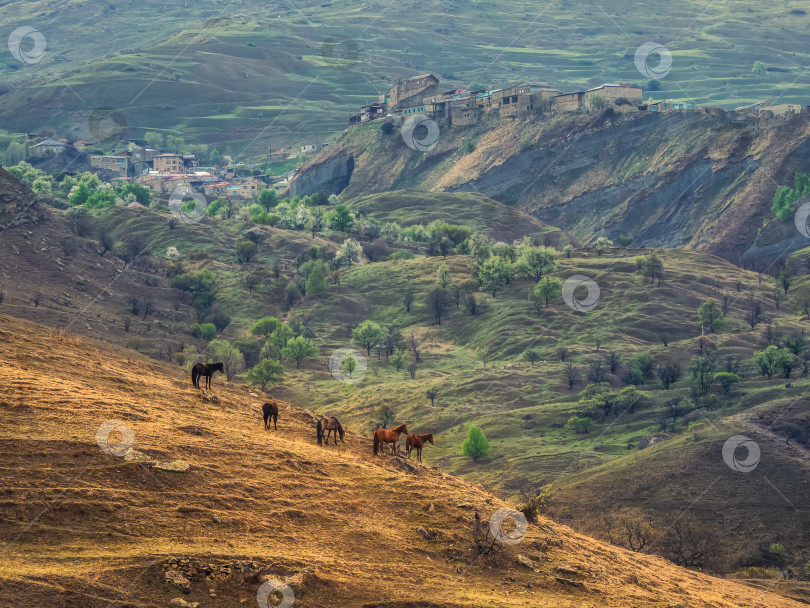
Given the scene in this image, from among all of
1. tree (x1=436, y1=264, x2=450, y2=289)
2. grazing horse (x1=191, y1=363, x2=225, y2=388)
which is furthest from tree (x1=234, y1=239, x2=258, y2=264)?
grazing horse (x1=191, y1=363, x2=225, y2=388)

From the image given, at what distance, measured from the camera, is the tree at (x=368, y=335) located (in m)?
110

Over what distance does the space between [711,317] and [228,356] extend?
48.8m

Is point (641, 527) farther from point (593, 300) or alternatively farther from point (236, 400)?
point (593, 300)

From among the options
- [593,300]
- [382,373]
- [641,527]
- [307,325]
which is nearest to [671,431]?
[641,527]

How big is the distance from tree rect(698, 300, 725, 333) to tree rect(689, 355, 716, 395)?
10.8m

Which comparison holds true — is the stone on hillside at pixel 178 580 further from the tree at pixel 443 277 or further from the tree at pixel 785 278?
the tree at pixel 785 278

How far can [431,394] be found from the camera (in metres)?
90.8

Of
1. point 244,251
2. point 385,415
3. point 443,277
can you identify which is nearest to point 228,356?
point 385,415

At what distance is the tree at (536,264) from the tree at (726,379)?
122 ft

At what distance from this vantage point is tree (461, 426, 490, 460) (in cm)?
7606

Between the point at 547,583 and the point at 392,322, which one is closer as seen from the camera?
the point at 547,583

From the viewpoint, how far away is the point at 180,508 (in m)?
24.0

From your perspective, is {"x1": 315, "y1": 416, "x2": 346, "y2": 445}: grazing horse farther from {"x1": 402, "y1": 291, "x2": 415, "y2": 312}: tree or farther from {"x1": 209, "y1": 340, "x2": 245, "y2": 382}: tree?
{"x1": 402, "y1": 291, "x2": 415, "y2": 312}: tree

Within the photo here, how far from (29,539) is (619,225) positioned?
155 m
